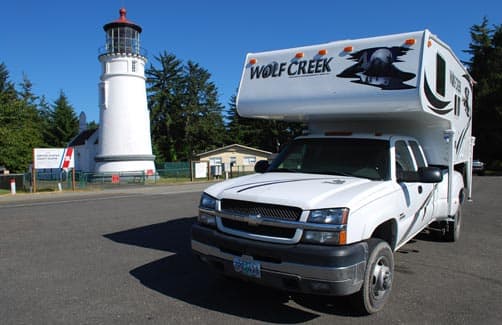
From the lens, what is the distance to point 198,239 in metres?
4.60

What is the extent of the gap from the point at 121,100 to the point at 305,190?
31375 mm

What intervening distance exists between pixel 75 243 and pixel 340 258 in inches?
222

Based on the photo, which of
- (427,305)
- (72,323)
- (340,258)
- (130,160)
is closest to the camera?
(340,258)

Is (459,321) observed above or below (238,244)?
below

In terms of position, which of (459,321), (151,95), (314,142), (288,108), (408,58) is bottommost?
(459,321)

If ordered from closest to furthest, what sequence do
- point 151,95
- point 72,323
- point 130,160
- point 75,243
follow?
1. point 72,323
2. point 75,243
3. point 130,160
4. point 151,95

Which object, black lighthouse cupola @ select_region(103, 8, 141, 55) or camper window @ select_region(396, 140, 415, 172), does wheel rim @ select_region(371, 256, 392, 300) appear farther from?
black lighthouse cupola @ select_region(103, 8, 141, 55)

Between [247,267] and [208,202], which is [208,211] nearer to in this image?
[208,202]

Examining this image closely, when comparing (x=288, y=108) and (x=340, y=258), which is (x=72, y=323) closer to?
(x=340, y=258)

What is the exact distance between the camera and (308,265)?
3779 millimetres

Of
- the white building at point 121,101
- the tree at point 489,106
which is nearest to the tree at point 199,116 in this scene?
the white building at point 121,101

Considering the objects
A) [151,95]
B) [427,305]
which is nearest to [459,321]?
[427,305]

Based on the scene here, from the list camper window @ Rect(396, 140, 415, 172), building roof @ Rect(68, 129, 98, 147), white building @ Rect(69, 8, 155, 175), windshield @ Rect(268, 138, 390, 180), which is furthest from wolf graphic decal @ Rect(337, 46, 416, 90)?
building roof @ Rect(68, 129, 98, 147)

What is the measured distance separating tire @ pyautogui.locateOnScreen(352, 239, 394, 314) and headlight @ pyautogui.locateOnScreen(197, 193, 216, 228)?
1672mm
